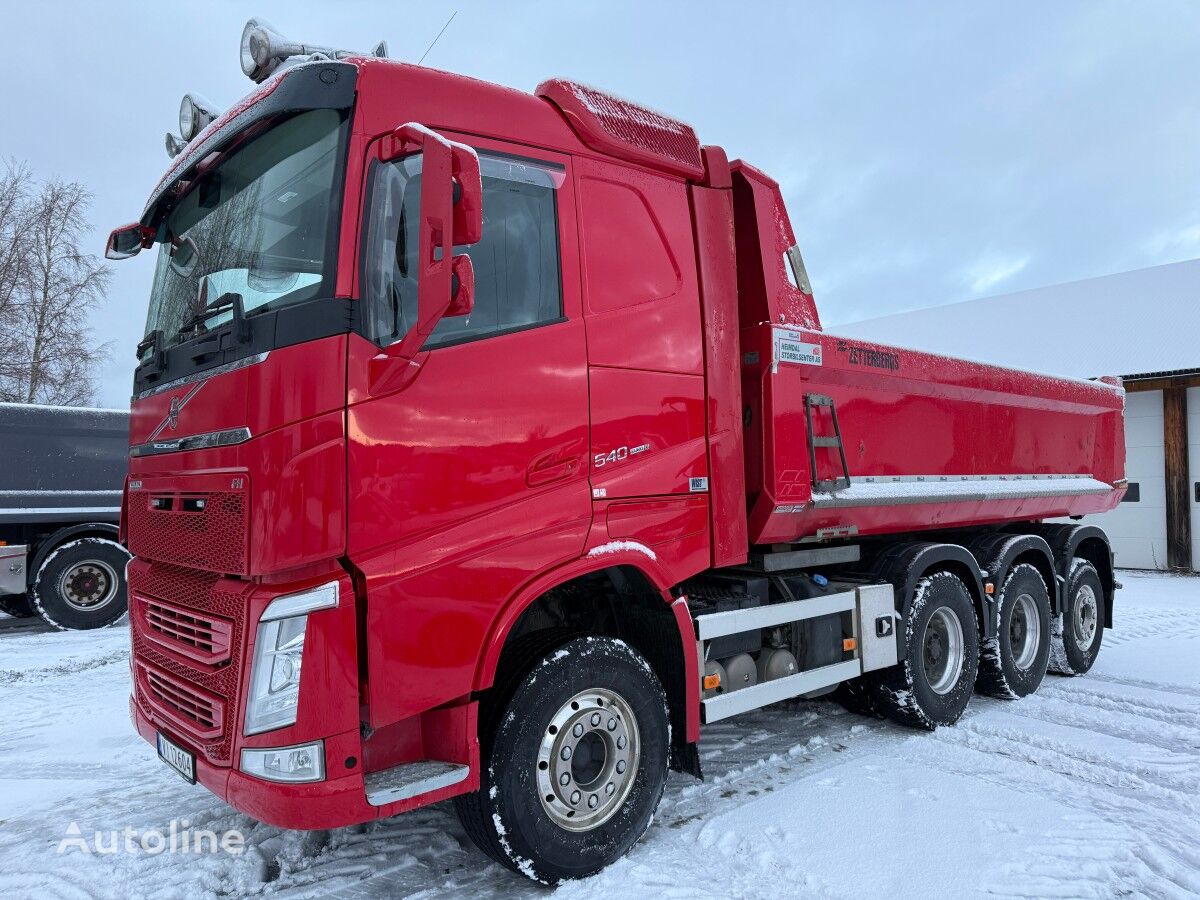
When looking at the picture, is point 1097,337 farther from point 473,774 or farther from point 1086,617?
point 473,774

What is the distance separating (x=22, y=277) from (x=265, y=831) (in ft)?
74.9

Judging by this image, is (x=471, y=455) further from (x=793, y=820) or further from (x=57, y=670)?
(x=57, y=670)

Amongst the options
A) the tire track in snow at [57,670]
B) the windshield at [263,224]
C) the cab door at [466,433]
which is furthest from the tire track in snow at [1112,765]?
the tire track in snow at [57,670]

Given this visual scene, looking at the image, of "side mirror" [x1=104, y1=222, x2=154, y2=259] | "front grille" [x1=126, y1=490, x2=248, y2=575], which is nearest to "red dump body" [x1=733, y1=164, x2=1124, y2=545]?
"front grille" [x1=126, y1=490, x2=248, y2=575]

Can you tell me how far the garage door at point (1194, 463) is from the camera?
14.4m

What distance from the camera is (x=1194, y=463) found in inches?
571

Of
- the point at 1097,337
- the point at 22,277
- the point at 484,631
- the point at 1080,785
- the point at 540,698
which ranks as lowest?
the point at 1080,785

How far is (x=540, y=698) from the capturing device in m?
3.05

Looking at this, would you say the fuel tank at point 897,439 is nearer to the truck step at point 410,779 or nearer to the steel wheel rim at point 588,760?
the steel wheel rim at point 588,760

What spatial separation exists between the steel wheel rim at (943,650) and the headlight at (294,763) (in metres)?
4.08

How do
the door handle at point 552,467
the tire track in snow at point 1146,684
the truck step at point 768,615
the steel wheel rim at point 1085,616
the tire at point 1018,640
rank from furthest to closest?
1. the steel wheel rim at point 1085,616
2. the tire track in snow at point 1146,684
3. the tire at point 1018,640
4. the truck step at point 768,615
5. the door handle at point 552,467

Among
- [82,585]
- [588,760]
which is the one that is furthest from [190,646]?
[82,585]

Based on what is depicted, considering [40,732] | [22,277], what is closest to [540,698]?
[40,732]

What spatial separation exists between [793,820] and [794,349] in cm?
234
